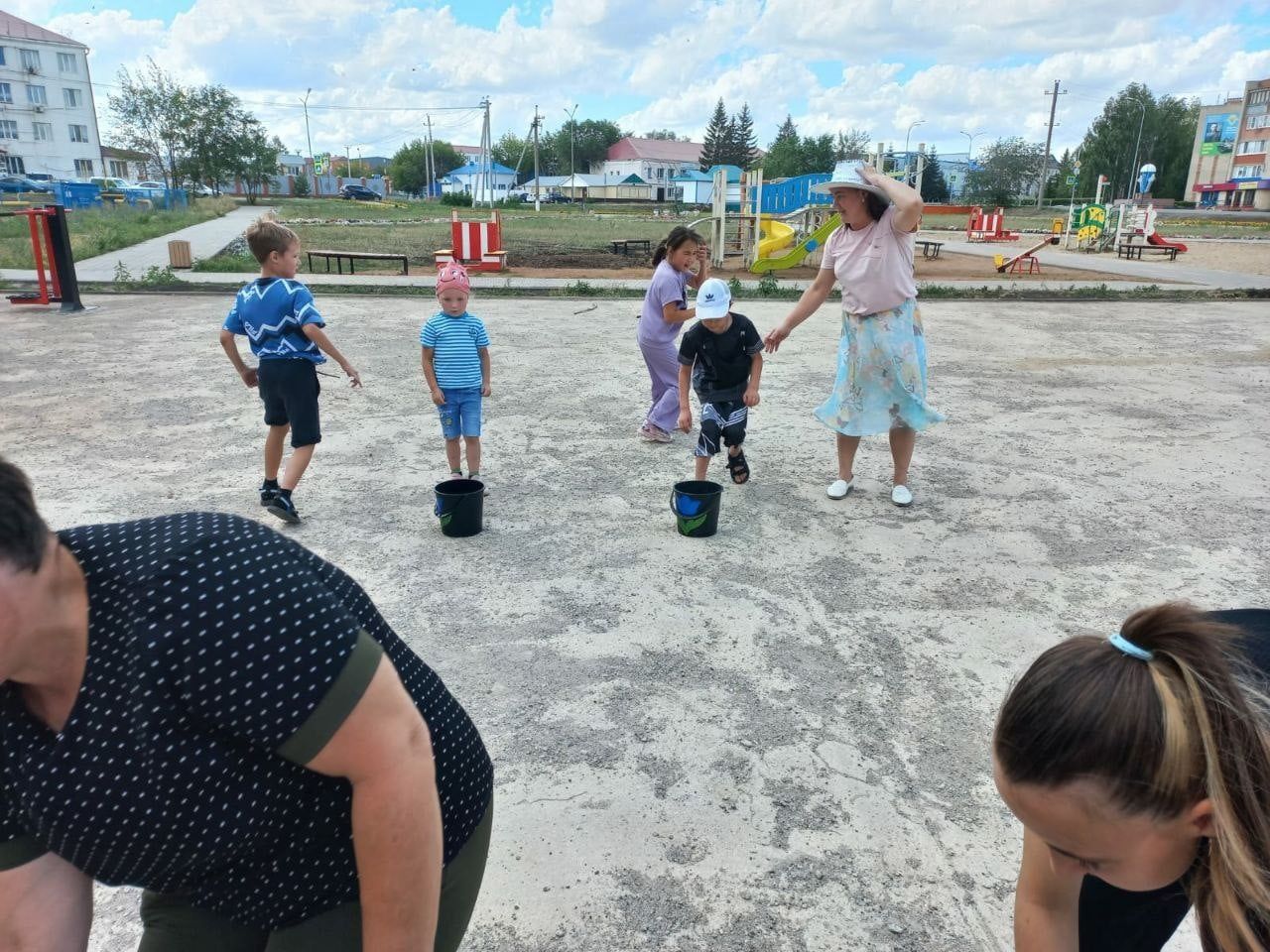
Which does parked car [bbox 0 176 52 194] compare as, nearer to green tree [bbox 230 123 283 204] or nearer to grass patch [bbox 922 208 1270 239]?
green tree [bbox 230 123 283 204]

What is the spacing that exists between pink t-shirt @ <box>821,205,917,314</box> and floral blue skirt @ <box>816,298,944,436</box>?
0.08 metres

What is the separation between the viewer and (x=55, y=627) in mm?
1072

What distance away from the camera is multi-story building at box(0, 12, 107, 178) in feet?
241

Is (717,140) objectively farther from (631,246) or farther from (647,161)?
(631,246)

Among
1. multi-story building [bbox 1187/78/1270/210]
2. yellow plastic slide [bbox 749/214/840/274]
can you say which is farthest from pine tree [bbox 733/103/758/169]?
yellow plastic slide [bbox 749/214/840/274]

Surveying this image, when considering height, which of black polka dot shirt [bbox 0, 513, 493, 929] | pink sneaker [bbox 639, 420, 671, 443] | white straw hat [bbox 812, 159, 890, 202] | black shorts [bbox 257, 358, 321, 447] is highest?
white straw hat [bbox 812, 159, 890, 202]

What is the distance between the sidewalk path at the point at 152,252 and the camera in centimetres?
1652

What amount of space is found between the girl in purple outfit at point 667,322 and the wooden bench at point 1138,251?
73.3 ft

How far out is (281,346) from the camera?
15.3ft

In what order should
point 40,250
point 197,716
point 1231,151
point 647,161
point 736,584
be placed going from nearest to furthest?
point 197,716
point 736,584
point 40,250
point 1231,151
point 647,161

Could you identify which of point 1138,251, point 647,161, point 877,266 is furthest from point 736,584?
point 647,161

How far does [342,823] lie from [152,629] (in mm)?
407

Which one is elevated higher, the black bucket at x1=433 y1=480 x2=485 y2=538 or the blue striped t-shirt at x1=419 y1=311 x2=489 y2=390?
the blue striped t-shirt at x1=419 y1=311 x2=489 y2=390

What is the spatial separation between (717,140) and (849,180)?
114 meters
